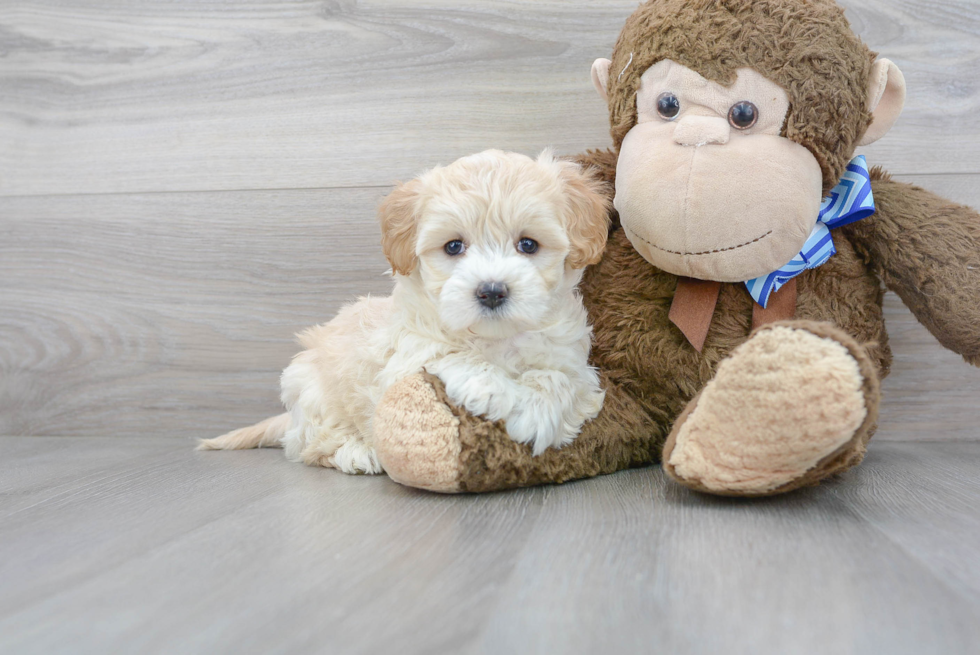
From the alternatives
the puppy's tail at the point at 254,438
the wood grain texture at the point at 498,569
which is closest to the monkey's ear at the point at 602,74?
the wood grain texture at the point at 498,569

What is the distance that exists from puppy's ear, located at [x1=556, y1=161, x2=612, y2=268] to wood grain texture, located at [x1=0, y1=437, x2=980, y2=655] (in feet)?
1.02

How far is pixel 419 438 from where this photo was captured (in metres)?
0.91

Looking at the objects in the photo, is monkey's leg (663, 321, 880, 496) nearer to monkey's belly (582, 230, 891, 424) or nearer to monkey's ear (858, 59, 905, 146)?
monkey's belly (582, 230, 891, 424)

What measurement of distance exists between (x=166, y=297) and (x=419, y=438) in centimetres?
86

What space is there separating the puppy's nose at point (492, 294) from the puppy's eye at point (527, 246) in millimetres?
83

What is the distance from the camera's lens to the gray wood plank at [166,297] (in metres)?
1.47

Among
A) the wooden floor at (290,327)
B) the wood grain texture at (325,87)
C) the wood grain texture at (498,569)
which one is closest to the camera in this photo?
the wood grain texture at (498,569)

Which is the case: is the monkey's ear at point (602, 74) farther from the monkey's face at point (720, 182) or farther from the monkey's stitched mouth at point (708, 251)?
the monkey's stitched mouth at point (708, 251)

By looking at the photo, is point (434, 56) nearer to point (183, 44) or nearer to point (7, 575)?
point (183, 44)

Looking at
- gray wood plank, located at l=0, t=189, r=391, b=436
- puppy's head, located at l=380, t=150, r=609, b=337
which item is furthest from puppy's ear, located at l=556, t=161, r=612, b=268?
gray wood plank, located at l=0, t=189, r=391, b=436

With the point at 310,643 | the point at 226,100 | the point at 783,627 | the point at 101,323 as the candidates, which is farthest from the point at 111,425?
the point at 783,627

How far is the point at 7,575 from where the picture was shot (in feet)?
2.37

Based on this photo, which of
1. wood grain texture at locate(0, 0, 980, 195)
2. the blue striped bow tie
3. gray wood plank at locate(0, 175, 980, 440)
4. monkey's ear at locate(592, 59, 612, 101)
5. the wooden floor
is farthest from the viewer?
gray wood plank at locate(0, 175, 980, 440)

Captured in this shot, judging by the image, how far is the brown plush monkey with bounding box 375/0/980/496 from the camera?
0.80 metres
